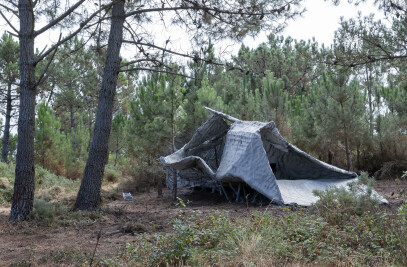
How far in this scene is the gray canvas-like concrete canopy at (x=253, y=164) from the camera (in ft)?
25.8

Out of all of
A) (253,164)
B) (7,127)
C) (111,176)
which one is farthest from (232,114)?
(7,127)

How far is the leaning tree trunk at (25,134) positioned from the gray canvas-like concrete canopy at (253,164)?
10.4 ft

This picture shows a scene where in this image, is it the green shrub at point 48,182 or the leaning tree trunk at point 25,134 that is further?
the green shrub at point 48,182

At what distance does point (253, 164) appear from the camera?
808 cm

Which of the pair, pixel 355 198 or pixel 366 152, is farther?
pixel 366 152

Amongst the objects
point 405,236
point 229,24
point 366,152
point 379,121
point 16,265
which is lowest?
point 16,265

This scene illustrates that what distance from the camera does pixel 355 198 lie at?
19.4 feet

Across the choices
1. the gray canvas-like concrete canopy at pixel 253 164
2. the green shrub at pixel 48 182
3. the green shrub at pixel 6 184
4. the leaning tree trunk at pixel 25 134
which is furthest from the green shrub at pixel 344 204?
the green shrub at pixel 48 182

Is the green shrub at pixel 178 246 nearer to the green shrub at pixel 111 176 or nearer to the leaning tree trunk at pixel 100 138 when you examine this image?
the leaning tree trunk at pixel 100 138

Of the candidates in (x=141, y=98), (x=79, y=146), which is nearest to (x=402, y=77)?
(x=141, y=98)

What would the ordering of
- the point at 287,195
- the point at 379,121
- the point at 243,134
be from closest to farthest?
Answer: the point at 287,195 < the point at 243,134 < the point at 379,121

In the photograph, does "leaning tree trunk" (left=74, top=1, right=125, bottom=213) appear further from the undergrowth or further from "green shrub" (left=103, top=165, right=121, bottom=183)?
"green shrub" (left=103, top=165, right=121, bottom=183)

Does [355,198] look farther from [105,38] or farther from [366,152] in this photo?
[366,152]

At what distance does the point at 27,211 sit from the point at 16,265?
2591 mm
